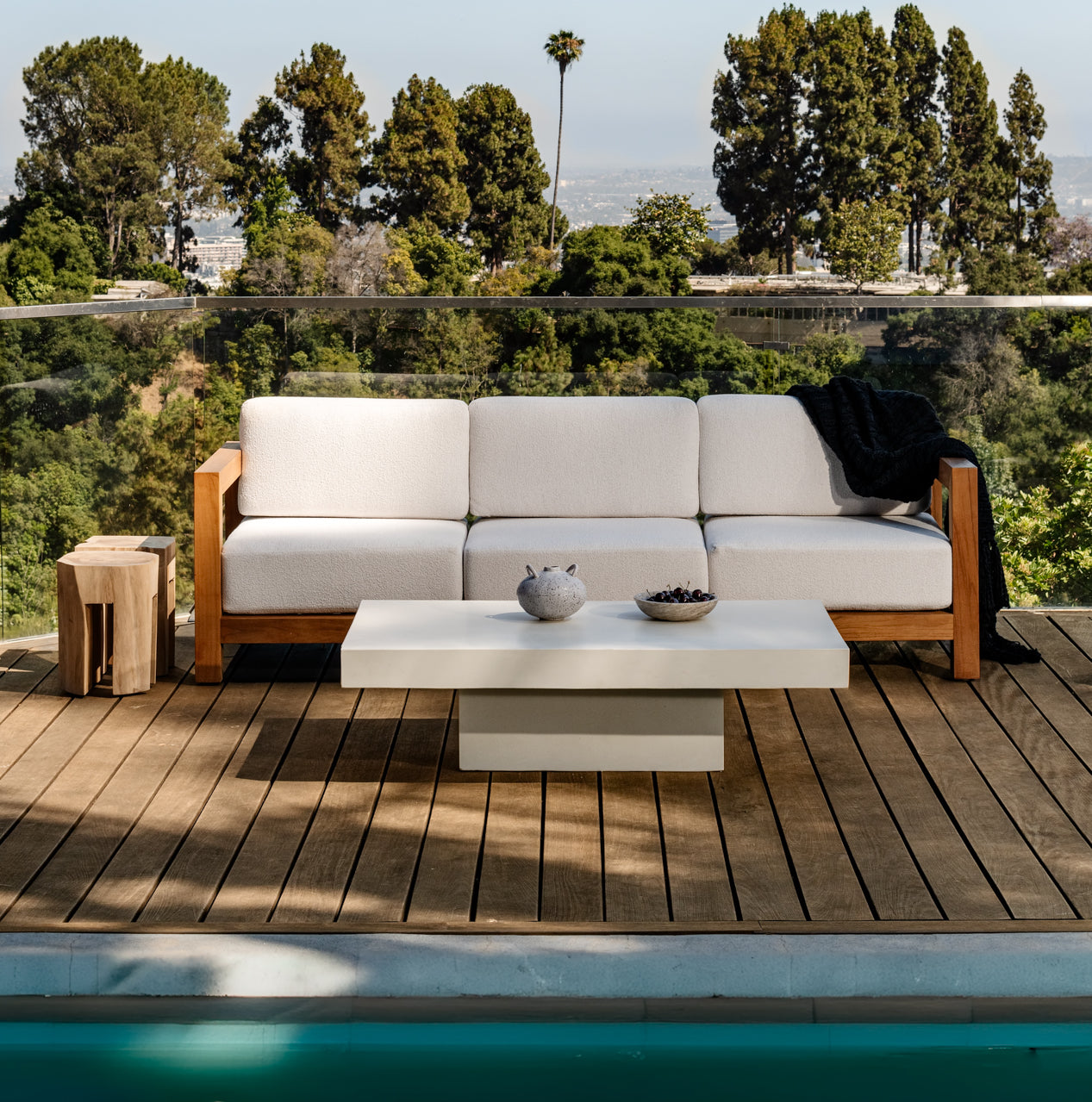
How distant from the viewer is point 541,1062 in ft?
6.68

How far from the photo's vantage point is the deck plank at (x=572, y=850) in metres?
2.39

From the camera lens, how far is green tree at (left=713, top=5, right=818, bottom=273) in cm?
4725

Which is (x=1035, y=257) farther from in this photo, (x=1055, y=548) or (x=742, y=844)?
(x=742, y=844)

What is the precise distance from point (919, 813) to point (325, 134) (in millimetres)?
44851

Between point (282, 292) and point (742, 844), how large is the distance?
37.4m

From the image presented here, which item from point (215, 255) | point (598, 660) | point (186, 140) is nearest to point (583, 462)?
point (598, 660)

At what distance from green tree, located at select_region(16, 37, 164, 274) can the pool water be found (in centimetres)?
4311

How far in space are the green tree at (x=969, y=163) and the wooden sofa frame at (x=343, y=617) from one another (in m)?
46.1

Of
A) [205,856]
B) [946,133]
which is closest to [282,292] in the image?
[946,133]

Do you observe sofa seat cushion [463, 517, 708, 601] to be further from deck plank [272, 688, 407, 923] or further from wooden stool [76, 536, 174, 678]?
wooden stool [76, 536, 174, 678]

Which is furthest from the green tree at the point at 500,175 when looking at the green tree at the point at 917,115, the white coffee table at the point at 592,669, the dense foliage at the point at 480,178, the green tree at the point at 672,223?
the white coffee table at the point at 592,669

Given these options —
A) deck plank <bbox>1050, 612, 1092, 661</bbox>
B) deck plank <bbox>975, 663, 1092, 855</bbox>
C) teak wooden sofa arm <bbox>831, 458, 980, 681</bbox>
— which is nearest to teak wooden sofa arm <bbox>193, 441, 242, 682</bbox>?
teak wooden sofa arm <bbox>831, 458, 980, 681</bbox>

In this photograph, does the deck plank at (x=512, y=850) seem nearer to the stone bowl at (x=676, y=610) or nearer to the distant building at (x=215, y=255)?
the stone bowl at (x=676, y=610)

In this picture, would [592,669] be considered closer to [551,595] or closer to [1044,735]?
[551,595]
